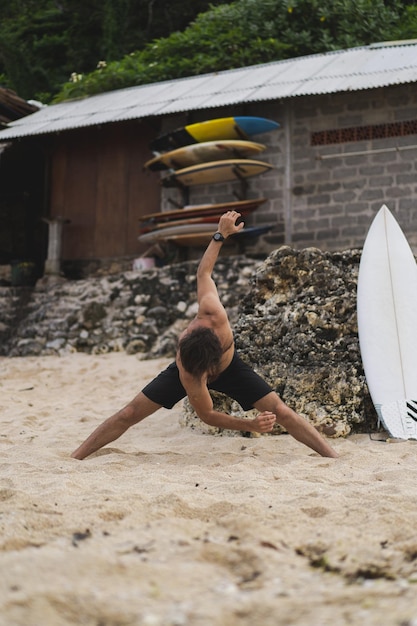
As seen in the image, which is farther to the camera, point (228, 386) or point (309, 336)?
point (309, 336)

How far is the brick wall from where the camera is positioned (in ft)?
28.6

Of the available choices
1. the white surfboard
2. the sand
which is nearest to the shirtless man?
the sand

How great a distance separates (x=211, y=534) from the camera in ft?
6.83

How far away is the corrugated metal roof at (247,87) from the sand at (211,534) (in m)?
5.94

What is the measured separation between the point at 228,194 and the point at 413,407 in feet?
19.8

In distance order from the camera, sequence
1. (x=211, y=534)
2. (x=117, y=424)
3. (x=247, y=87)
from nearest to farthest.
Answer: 1. (x=211, y=534)
2. (x=117, y=424)
3. (x=247, y=87)

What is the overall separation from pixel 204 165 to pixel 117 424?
593 centimetres

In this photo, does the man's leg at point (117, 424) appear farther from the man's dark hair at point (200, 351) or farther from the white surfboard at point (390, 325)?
the white surfboard at point (390, 325)

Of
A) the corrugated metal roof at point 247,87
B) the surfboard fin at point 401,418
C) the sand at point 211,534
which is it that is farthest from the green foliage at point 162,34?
the sand at point 211,534

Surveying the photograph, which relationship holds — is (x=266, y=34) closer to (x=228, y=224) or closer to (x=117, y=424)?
(x=228, y=224)

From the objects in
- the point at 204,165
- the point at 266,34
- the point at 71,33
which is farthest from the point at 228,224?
the point at 71,33

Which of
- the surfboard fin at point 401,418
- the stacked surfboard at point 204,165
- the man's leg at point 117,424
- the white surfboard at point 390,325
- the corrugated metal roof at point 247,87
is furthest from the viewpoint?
the stacked surfboard at point 204,165

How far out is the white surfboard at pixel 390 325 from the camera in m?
4.18

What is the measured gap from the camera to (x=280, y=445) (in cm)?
398
